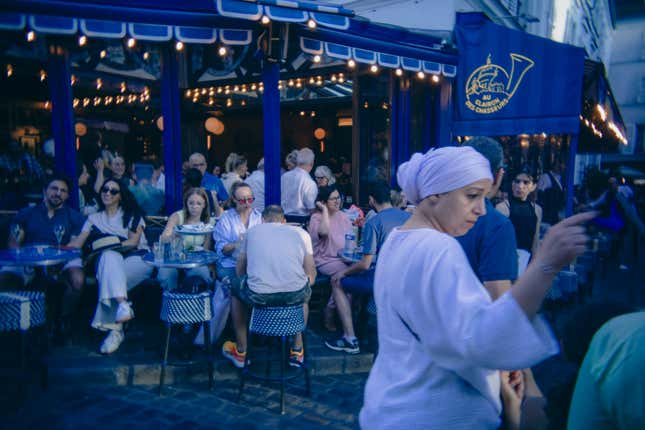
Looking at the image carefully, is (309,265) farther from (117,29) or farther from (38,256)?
(117,29)

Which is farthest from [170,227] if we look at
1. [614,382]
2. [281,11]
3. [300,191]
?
[614,382]

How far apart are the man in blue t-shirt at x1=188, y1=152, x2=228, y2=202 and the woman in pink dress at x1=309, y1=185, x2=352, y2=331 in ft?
7.92

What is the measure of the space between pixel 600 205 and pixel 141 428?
362cm

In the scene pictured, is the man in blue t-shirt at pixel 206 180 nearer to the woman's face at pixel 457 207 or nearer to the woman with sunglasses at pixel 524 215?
the woman with sunglasses at pixel 524 215

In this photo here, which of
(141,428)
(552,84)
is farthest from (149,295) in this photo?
(552,84)

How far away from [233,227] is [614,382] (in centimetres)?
460

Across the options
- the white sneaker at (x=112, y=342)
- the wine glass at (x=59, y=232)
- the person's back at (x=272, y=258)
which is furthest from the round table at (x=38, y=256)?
the person's back at (x=272, y=258)

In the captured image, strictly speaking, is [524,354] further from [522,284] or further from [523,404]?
[523,404]

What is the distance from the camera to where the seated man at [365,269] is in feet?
15.0

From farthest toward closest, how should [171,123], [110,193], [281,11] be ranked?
[171,123]
[110,193]
[281,11]

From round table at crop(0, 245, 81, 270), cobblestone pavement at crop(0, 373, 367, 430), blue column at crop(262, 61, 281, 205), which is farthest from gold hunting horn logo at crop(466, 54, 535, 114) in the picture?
round table at crop(0, 245, 81, 270)

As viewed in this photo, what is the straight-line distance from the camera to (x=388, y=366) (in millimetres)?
1326

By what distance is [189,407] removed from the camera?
3.90 metres

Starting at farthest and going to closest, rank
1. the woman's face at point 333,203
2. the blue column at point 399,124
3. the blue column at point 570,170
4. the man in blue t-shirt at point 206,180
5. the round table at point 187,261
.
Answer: the blue column at point 399,124
the man in blue t-shirt at point 206,180
the blue column at point 570,170
the woman's face at point 333,203
the round table at point 187,261
